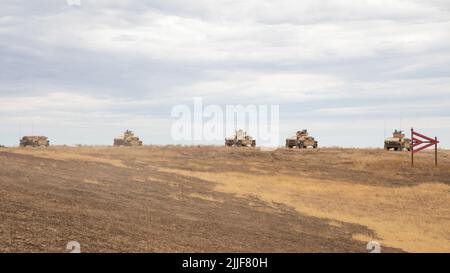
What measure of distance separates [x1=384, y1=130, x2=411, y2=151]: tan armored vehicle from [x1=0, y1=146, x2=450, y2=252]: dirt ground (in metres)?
14.6

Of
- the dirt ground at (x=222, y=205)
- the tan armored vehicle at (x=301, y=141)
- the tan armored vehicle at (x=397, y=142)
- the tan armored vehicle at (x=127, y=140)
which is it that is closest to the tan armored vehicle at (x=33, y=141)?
the tan armored vehicle at (x=127, y=140)

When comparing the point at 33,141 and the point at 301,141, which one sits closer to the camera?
the point at 33,141

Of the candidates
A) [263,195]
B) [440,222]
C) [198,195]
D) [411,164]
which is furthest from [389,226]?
[411,164]

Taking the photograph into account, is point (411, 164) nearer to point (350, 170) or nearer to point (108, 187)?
point (350, 170)

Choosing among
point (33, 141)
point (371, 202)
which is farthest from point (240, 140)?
point (371, 202)

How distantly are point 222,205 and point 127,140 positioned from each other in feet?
149

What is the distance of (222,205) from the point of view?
20453 mm

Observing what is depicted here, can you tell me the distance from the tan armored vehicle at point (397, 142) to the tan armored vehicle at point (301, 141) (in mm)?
8702

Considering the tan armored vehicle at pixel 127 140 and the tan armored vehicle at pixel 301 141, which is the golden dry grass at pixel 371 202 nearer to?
the tan armored vehicle at pixel 301 141

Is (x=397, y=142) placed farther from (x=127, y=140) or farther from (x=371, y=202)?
(x=127, y=140)

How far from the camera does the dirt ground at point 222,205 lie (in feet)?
38.8

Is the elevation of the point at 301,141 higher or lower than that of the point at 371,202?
higher

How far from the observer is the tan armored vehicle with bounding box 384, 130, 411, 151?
5329cm

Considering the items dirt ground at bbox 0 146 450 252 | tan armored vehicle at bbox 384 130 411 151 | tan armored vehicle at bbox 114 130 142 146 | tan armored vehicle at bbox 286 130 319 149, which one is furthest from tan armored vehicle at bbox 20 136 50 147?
tan armored vehicle at bbox 384 130 411 151
